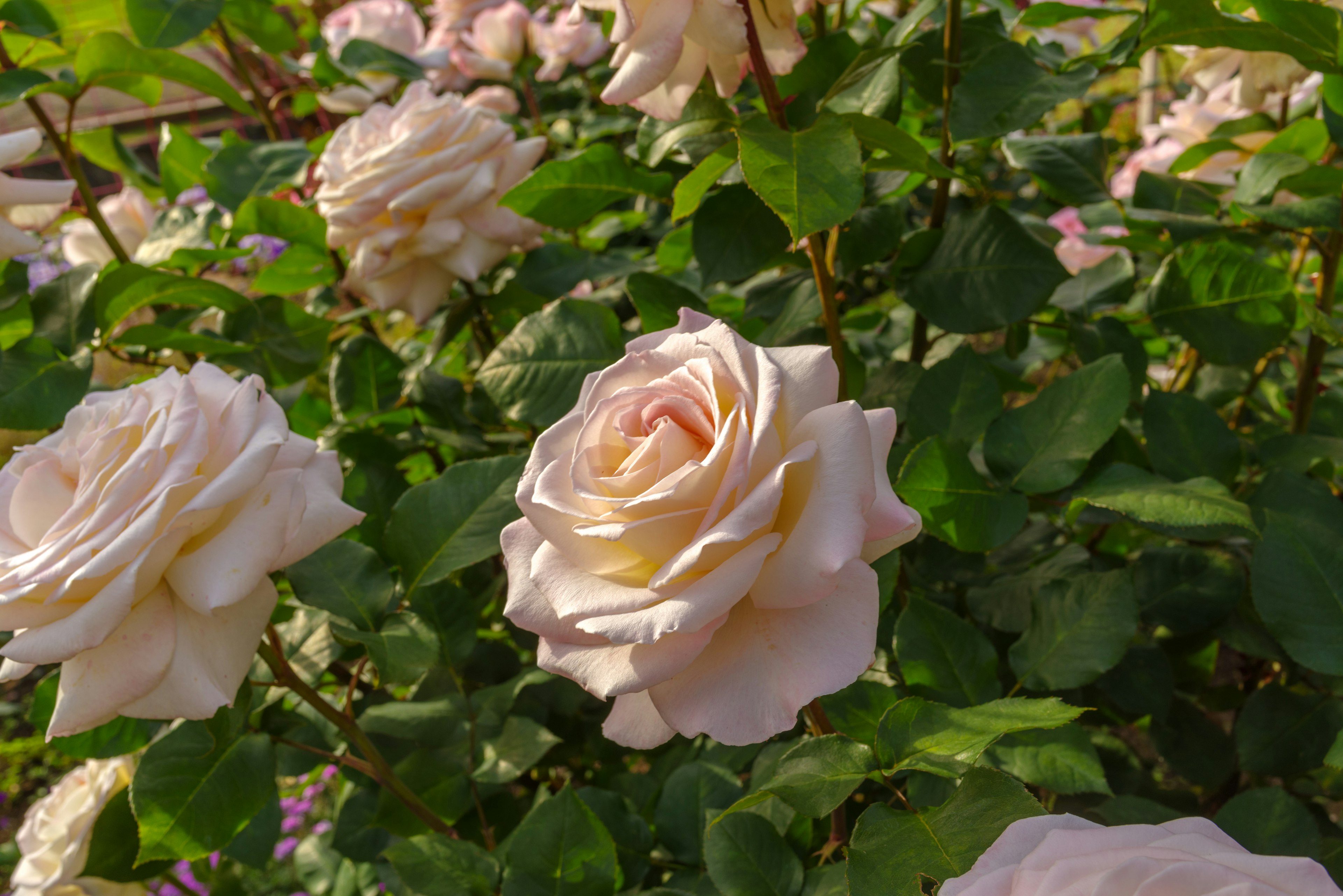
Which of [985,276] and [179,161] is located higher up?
[179,161]

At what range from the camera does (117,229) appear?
4.85 feet

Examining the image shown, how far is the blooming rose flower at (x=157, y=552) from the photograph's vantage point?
1.83ft

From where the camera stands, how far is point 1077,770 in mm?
593

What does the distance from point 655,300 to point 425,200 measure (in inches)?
13.3

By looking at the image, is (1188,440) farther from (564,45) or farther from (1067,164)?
(564,45)

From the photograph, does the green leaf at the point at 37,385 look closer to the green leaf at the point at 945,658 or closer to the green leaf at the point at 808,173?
the green leaf at the point at 808,173

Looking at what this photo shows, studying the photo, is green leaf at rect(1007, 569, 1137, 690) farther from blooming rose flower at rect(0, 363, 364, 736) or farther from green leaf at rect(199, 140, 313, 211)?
green leaf at rect(199, 140, 313, 211)

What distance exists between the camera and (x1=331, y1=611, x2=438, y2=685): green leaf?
65 centimetres

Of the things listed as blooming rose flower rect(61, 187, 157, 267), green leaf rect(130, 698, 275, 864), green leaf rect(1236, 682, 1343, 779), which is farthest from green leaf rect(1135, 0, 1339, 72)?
blooming rose flower rect(61, 187, 157, 267)

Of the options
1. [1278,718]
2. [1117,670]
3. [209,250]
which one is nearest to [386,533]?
[209,250]

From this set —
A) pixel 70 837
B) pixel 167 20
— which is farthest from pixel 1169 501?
pixel 70 837

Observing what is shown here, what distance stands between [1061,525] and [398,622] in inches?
36.1

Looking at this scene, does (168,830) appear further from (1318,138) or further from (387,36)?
(387,36)

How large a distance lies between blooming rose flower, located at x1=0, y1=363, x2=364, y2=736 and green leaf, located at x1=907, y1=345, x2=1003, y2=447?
457mm
